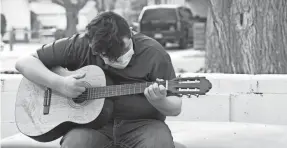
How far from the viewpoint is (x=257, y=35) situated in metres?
4.65

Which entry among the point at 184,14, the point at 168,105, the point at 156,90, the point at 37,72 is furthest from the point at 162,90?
the point at 184,14

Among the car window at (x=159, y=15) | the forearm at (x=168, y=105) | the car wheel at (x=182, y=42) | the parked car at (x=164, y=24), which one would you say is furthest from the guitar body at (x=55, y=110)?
the car wheel at (x=182, y=42)

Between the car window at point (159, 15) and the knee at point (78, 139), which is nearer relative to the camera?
the knee at point (78, 139)

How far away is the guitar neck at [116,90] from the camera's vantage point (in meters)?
2.80

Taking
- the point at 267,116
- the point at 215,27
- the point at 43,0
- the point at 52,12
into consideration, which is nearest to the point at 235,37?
the point at 215,27

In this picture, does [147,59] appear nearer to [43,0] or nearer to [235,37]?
[235,37]

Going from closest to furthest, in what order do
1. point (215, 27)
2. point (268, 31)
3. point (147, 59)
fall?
point (147, 59), point (268, 31), point (215, 27)

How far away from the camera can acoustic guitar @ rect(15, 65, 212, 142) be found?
2941 millimetres

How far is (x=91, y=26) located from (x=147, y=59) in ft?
1.22

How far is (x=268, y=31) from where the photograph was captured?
4.63 meters

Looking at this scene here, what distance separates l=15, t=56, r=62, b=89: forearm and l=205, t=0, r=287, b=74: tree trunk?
2.15m

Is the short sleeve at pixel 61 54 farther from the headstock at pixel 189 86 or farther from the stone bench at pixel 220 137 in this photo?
the headstock at pixel 189 86

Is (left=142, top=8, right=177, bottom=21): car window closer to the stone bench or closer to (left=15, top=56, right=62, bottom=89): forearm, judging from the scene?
the stone bench

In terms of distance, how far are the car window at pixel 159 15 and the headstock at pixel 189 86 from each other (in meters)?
15.5
